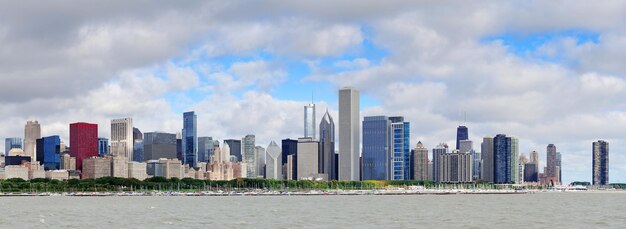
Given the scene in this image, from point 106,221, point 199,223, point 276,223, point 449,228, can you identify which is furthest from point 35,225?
point 449,228

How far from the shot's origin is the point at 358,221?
13025 centimetres

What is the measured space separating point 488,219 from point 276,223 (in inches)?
1345

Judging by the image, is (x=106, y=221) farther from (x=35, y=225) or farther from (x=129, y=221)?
(x=35, y=225)

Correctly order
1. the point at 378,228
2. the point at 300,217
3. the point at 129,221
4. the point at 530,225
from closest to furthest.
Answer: the point at 378,228 < the point at 530,225 < the point at 129,221 < the point at 300,217

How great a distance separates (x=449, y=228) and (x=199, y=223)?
34.8 metres

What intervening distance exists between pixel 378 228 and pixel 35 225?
155 ft

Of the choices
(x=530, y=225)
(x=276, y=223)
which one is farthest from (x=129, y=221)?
(x=530, y=225)

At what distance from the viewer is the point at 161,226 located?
118 m

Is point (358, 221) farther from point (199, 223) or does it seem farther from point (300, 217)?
point (199, 223)

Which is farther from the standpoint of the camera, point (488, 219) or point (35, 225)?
point (488, 219)

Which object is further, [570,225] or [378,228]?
[570,225]

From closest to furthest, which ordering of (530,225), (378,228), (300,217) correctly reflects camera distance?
1. (378,228)
2. (530,225)
3. (300,217)

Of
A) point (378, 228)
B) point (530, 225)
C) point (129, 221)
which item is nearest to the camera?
point (378, 228)

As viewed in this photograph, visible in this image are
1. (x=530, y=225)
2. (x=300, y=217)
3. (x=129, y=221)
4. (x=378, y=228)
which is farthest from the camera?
(x=300, y=217)
